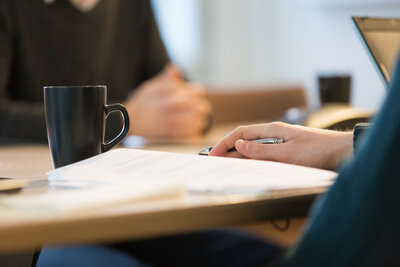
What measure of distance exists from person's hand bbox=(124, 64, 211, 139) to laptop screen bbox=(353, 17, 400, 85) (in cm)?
56

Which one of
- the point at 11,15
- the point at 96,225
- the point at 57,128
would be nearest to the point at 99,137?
the point at 57,128

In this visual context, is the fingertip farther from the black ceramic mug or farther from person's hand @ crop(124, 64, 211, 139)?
person's hand @ crop(124, 64, 211, 139)

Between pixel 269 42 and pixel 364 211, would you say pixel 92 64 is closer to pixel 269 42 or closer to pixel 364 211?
pixel 364 211

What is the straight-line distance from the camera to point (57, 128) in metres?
0.75

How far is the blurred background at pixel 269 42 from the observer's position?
3254 millimetres

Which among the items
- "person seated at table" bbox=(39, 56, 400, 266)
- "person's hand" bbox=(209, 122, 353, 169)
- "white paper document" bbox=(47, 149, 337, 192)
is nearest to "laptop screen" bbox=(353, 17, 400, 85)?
"person's hand" bbox=(209, 122, 353, 169)

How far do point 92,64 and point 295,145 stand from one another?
4.52ft

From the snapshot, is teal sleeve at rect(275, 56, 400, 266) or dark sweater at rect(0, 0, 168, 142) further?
dark sweater at rect(0, 0, 168, 142)

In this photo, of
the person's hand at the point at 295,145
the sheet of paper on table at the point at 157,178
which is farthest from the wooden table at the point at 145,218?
the person's hand at the point at 295,145

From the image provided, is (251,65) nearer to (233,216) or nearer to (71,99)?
(71,99)

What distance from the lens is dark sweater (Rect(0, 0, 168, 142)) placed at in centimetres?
183

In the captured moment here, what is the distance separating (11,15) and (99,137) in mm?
1210

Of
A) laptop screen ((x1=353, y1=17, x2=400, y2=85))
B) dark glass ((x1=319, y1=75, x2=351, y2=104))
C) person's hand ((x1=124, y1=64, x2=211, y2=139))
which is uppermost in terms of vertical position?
laptop screen ((x1=353, y1=17, x2=400, y2=85))

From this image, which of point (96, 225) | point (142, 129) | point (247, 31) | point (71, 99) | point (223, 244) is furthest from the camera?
point (247, 31)
